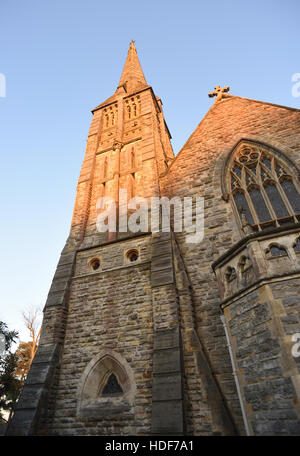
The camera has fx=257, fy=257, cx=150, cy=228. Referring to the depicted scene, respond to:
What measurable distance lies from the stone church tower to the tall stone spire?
9910 millimetres

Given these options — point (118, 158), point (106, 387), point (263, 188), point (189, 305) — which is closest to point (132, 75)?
point (118, 158)

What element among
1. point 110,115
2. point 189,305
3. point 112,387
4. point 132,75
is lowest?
point 112,387

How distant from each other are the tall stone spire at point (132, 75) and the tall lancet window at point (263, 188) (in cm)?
1210

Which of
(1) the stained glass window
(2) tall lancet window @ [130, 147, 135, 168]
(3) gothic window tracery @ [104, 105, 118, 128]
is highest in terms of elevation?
(3) gothic window tracery @ [104, 105, 118, 128]

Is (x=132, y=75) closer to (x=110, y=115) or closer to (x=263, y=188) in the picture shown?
(x=110, y=115)

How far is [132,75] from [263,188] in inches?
671

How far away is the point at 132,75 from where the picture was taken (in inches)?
813

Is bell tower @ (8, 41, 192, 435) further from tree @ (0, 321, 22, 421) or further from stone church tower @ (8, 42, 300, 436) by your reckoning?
tree @ (0, 321, 22, 421)

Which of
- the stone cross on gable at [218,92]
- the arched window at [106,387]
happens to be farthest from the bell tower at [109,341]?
the stone cross on gable at [218,92]

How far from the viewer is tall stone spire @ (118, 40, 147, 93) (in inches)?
756

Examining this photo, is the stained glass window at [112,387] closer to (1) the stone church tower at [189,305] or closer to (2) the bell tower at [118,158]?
(1) the stone church tower at [189,305]

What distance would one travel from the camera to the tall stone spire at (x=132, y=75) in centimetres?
1920

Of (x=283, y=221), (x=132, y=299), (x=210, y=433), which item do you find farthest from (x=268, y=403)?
(x=283, y=221)

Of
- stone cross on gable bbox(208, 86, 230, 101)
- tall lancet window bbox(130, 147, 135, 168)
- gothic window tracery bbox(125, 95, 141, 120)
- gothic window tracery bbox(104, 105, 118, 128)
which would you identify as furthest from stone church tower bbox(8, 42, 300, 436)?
gothic window tracery bbox(104, 105, 118, 128)
